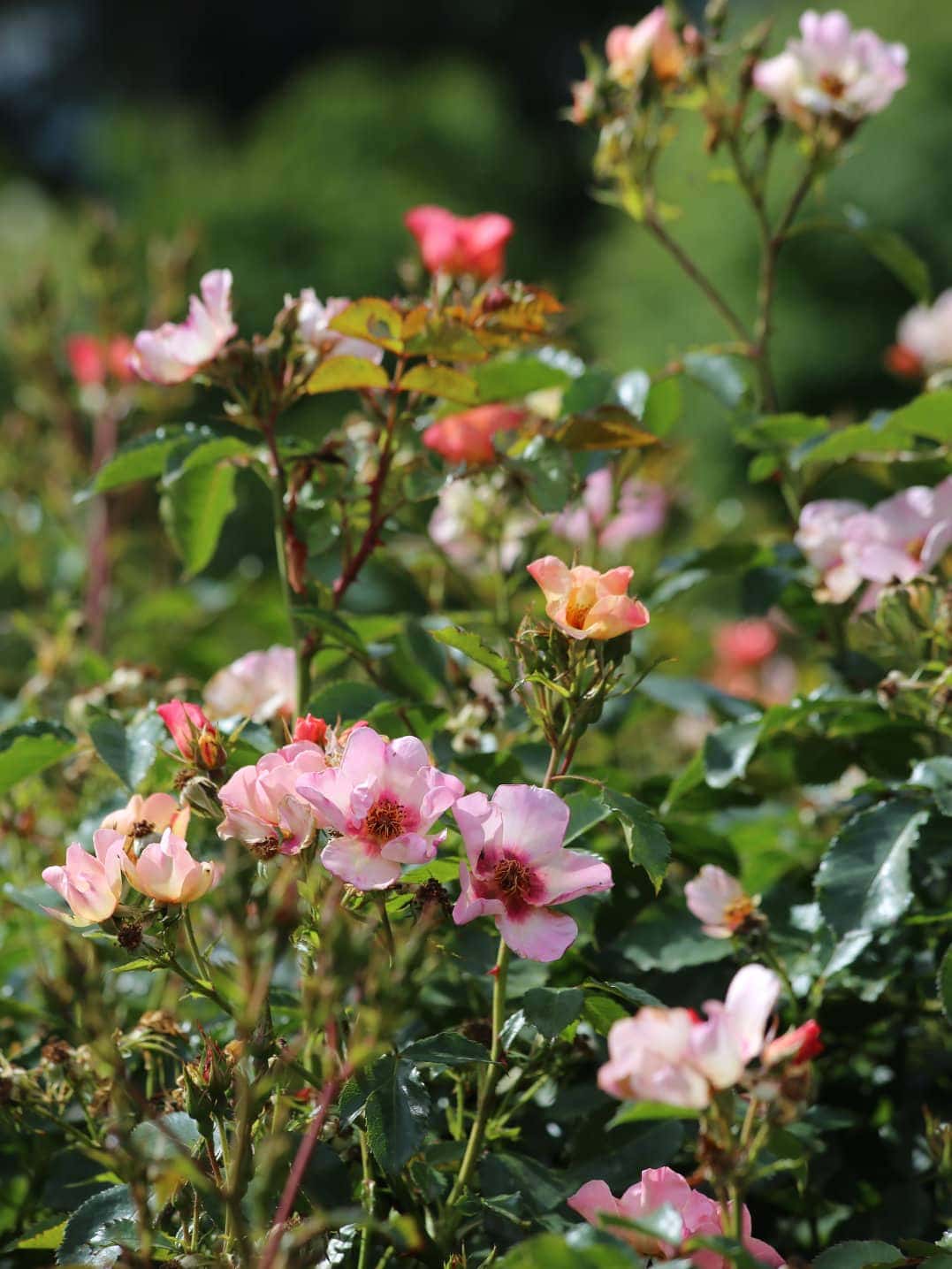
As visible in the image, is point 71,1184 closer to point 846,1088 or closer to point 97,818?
point 97,818

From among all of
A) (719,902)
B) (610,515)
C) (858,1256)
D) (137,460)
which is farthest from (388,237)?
(858,1256)

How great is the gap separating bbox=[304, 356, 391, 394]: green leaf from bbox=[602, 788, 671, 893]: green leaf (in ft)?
0.96

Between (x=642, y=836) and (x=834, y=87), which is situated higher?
(x=834, y=87)

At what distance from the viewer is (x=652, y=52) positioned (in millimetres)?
1063

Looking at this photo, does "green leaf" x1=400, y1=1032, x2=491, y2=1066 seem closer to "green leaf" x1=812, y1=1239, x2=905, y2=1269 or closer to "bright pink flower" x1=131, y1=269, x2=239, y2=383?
"green leaf" x1=812, y1=1239, x2=905, y2=1269

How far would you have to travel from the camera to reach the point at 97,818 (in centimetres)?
91

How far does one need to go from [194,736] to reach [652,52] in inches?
26.9

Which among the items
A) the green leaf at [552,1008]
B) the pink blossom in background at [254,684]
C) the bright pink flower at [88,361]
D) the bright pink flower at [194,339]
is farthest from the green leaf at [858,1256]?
the bright pink flower at [88,361]

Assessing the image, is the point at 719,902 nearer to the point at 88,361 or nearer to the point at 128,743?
the point at 128,743

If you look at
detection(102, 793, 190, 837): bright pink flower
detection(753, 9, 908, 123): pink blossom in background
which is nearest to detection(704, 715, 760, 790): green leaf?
detection(102, 793, 190, 837): bright pink flower

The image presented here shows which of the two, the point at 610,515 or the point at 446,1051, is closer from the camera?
the point at 446,1051

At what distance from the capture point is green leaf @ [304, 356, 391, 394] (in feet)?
2.56

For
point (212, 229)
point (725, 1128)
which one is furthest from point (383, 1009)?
point (212, 229)

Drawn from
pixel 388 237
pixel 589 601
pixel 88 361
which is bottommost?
pixel 388 237
